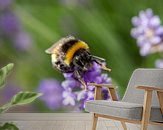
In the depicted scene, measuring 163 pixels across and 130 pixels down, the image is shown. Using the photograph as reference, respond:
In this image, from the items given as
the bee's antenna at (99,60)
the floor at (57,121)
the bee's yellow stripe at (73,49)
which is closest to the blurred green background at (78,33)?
the bee's antenna at (99,60)

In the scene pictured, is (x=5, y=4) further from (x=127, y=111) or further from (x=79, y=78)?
(x=127, y=111)

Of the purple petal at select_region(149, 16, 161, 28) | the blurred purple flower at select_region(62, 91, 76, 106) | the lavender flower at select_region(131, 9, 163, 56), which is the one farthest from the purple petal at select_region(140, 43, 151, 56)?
the blurred purple flower at select_region(62, 91, 76, 106)

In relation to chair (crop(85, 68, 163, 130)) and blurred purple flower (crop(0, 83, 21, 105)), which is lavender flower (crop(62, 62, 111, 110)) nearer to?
chair (crop(85, 68, 163, 130))

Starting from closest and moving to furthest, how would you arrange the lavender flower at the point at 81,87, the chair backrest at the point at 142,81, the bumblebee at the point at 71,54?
the bumblebee at the point at 71,54
the chair backrest at the point at 142,81
the lavender flower at the point at 81,87

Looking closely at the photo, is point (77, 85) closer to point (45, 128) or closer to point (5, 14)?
point (45, 128)

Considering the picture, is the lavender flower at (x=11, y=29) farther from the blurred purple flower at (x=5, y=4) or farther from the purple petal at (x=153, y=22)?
the purple petal at (x=153, y=22)
